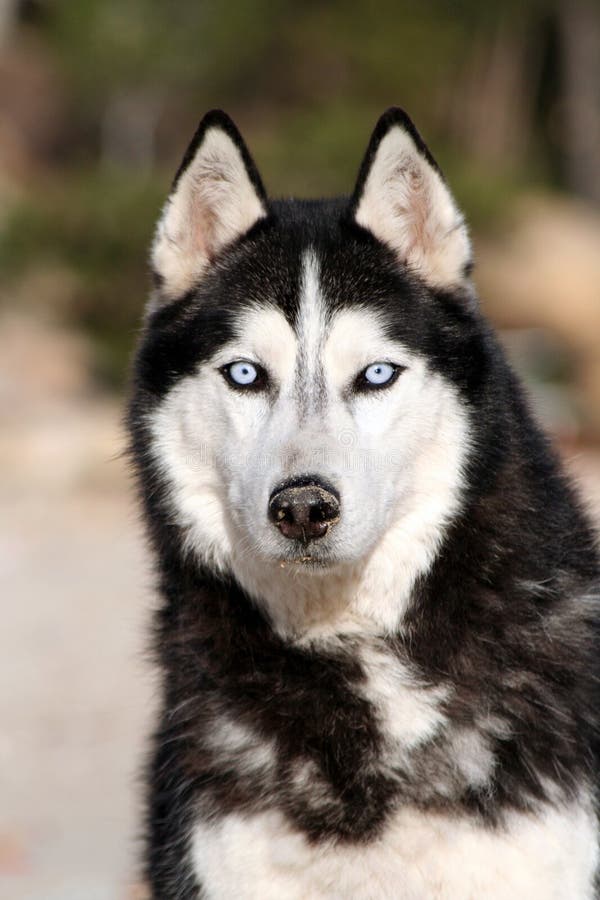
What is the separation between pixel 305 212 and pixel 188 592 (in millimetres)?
1286

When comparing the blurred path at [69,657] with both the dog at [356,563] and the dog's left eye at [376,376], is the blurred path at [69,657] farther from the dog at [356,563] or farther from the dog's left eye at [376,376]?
the dog's left eye at [376,376]

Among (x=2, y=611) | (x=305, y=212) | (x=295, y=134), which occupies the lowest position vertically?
(x=2, y=611)

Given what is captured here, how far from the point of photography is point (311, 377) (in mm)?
4059

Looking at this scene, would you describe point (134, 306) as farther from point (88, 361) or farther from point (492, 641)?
point (492, 641)

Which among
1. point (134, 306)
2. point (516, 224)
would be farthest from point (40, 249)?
point (516, 224)

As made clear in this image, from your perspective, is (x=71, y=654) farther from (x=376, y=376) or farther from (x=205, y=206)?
(x=376, y=376)

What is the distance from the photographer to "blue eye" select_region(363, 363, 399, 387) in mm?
4094

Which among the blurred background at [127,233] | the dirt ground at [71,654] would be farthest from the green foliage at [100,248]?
the dirt ground at [71,654]

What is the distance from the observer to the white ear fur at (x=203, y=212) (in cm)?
430

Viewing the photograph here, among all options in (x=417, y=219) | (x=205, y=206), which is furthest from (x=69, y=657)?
(x=417, y=219)

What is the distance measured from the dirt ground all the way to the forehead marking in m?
0.77

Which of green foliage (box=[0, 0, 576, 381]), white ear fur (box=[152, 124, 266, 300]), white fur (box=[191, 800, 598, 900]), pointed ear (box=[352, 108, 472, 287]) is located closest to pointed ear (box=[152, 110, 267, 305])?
white ear fur (box=[152, 124, 266, 300])

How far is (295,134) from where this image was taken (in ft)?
70.3

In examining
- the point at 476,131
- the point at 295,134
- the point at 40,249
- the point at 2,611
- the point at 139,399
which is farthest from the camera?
the point at 476,131
